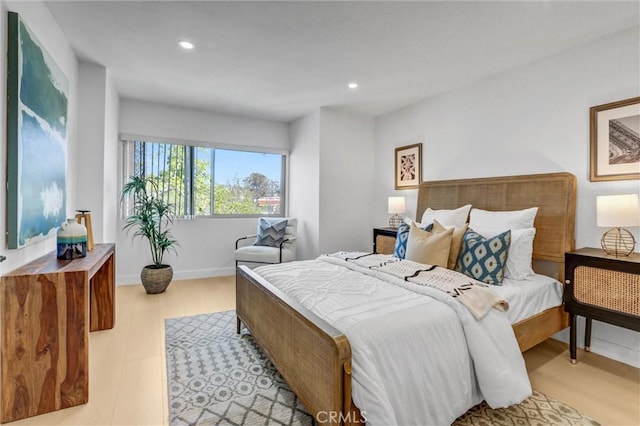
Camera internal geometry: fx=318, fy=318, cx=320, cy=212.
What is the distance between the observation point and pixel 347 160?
4746 millimetres

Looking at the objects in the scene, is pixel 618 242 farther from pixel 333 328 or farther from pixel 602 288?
pixel 333 328

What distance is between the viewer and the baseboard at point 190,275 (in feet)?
14.3

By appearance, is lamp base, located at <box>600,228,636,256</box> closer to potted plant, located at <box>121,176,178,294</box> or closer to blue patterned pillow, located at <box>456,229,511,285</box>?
blue patterned pillow, located at <box>456,229,511,285</box>

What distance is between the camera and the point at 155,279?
3916 millimetres

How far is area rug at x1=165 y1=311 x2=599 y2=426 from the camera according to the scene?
172cm

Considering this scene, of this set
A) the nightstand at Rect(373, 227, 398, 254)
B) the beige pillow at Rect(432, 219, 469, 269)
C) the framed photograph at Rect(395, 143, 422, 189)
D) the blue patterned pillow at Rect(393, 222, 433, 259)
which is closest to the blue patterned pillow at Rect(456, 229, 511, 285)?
the beige pillow at Rect(432, 219, 469, 269)

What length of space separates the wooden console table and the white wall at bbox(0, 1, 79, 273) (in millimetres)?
212

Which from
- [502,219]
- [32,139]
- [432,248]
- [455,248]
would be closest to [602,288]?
[502,219]

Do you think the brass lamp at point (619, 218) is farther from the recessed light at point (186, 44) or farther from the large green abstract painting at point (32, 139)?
the large green abstract painting at point (32, 139)

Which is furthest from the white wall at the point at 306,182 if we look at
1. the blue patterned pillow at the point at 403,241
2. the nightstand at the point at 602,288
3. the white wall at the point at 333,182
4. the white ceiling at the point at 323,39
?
the nightstand at the point at 602,288

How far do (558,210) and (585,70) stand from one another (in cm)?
119

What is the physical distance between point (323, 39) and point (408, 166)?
223 centimetres

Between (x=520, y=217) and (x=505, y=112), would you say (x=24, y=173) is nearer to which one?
(x=520, y=217)

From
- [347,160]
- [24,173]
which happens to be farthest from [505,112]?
[24,173]
